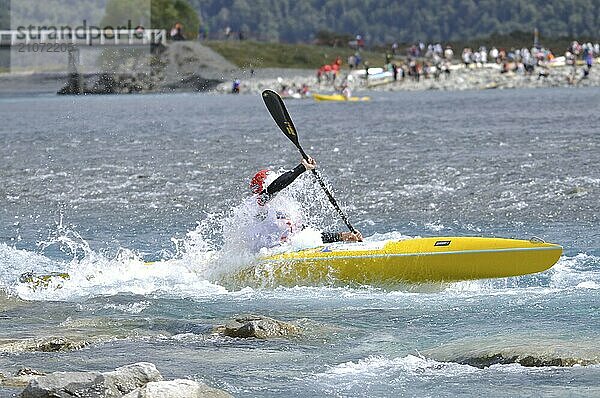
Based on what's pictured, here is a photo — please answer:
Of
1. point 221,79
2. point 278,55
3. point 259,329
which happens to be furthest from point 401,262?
point 278,55

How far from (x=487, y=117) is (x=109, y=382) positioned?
32.0 meters

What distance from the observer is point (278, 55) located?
304 ft

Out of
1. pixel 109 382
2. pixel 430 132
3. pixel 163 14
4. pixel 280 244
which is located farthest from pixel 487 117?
pixel 163 14

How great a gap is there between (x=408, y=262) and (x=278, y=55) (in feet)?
265

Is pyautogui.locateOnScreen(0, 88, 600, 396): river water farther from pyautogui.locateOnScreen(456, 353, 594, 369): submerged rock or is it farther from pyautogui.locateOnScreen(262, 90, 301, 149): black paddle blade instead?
pyautogui.locateOnScreen(262, 90, 301, 149): black paddle blade

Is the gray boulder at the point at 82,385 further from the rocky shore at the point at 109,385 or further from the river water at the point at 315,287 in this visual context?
the river water at the point at 315,287

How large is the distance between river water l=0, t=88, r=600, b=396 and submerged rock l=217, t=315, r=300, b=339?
0.44 feet

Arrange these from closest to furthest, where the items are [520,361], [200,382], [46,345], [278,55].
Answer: [200,382] < [520,361] < [46,345] < [278,55]

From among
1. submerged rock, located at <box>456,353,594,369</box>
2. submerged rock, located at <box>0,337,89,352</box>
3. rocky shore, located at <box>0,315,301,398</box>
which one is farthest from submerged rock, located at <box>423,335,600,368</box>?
submerged rock, located at <box>0,337,89,352</box>

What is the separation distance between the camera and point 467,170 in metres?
23.2

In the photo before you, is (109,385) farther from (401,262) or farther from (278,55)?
(278,55)

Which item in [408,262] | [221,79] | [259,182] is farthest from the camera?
[221,79]

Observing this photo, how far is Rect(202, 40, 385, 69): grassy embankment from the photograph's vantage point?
89.2 meters

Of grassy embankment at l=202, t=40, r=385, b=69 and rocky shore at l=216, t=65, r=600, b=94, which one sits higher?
grassy embankment at l=202, t=40, r=385, b=69
